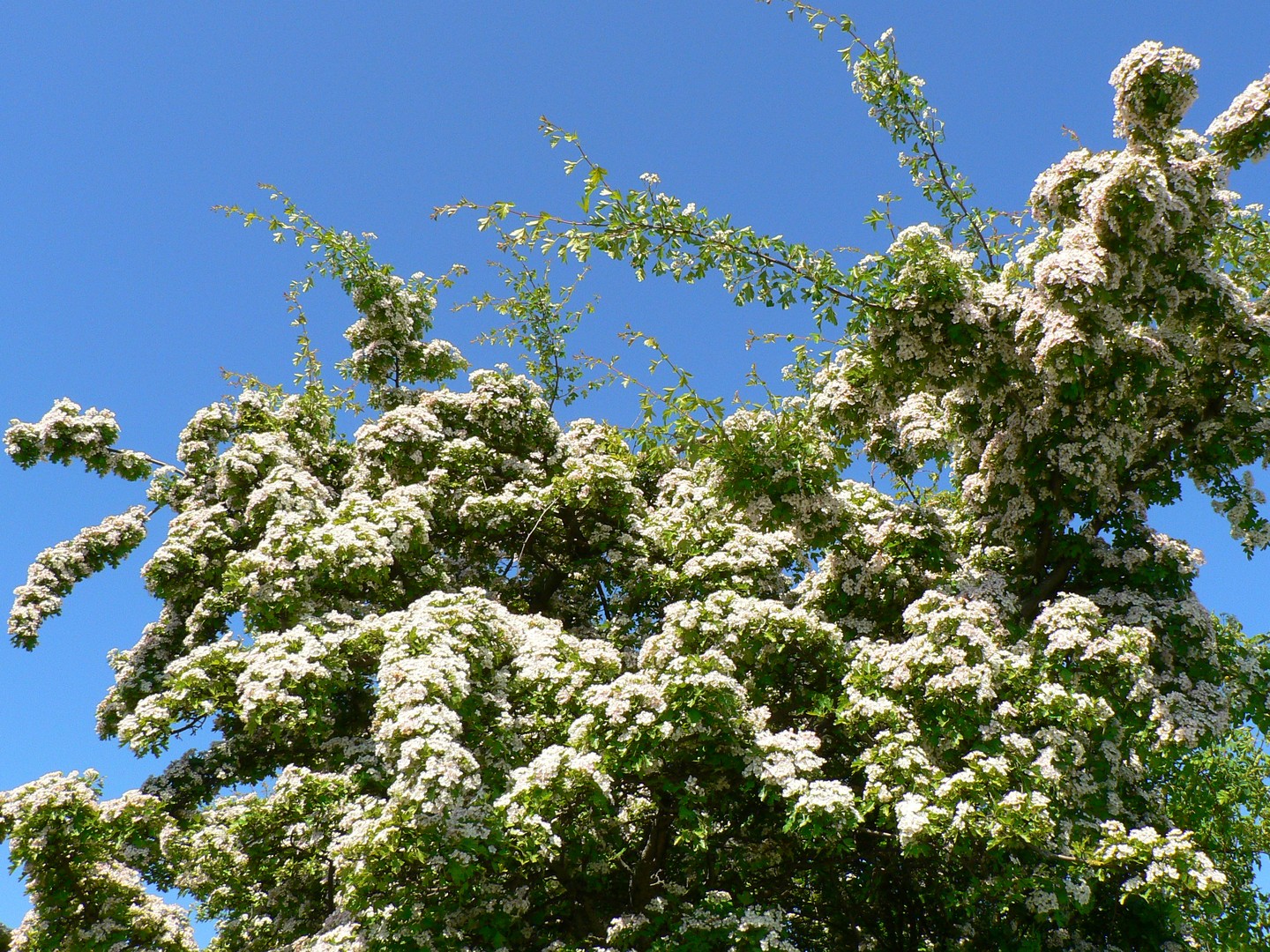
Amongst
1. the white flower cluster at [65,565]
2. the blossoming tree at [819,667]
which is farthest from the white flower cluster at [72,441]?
the blossoming tree at [819,667]

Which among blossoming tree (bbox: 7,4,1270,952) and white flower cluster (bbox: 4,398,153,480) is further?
white flower cluster (bbox: 4,398,153,480)

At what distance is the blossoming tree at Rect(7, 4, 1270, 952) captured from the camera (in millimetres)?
8656

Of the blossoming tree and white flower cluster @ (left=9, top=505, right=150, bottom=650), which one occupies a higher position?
white flower cluster @ (left=9, top=505, right=150, bottom=650)

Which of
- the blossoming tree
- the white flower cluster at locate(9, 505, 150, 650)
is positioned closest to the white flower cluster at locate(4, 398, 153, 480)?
the white flower cluster at locate(9, 505, 150, 650)

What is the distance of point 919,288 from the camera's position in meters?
10.2

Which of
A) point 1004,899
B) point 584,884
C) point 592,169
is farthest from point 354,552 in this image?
point 1004,899

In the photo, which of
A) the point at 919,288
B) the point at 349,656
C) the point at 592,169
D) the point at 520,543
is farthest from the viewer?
the point at 520,543

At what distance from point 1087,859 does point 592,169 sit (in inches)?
362

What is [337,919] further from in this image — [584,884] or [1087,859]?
[1087,859]

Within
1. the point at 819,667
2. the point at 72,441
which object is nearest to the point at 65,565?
the point at 72,441

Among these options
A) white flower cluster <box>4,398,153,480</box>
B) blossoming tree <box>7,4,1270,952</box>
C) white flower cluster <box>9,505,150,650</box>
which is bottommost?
blossoming tree <box>7,4,1270,952</box>

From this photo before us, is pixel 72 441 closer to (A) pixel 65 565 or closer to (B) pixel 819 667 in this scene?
(A) pixel 65 565

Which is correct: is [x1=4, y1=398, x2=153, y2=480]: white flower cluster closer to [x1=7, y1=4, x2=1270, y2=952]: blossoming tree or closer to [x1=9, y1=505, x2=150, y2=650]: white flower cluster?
[x1=9, y1=505, x2=150, y2=650]: white flower cluster

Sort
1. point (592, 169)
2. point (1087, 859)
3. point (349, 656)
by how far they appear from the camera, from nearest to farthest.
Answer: point (1087, 859), point (592, 169), point (349, 656)
